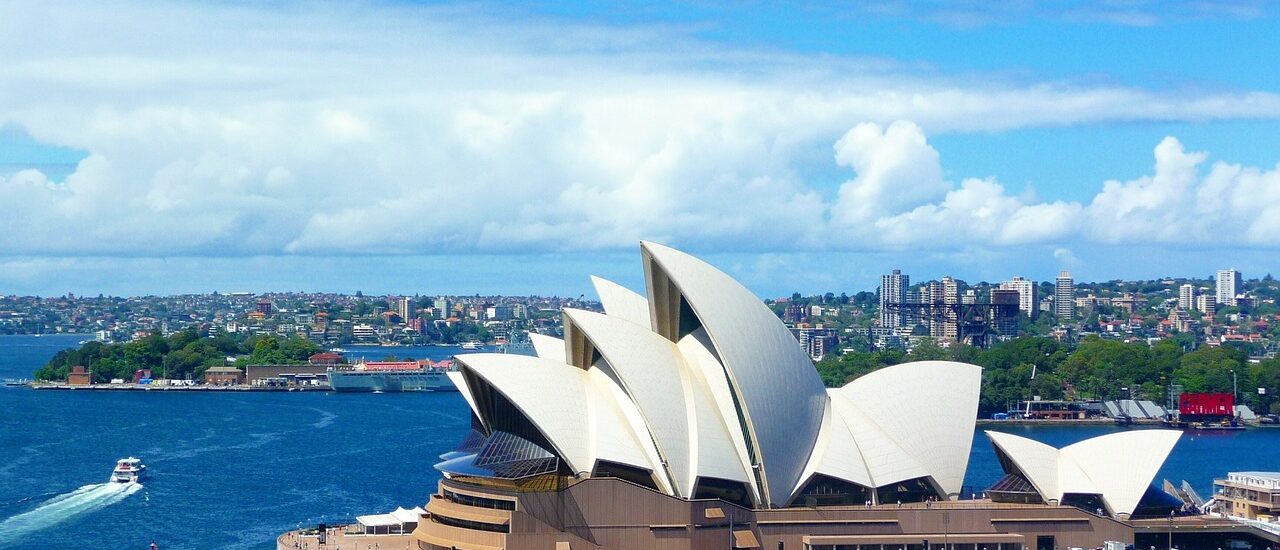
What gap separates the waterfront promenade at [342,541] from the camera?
53156mm

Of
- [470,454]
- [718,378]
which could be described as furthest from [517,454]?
[718,378]

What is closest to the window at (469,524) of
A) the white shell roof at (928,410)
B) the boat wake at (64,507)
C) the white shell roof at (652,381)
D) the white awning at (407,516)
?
the white awning at (407,516)

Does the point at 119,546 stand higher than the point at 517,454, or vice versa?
the point at 517,454

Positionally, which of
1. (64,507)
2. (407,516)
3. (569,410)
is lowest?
(64,507)

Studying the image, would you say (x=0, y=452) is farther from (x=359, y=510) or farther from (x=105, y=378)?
(x=105, y=378)

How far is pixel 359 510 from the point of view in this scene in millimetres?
69875

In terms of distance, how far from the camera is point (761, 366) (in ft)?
162

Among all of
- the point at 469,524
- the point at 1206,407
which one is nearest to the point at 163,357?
the point at 1206,407

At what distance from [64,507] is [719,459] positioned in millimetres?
34256

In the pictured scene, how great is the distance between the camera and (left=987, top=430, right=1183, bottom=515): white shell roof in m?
52.6

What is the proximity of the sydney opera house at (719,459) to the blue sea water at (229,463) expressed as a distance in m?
3.41

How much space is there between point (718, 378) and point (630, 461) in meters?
3.72

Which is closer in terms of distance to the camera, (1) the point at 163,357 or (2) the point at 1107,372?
(2) the point at 1107,372

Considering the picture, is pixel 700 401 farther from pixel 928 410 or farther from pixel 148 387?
pixel 148 387
